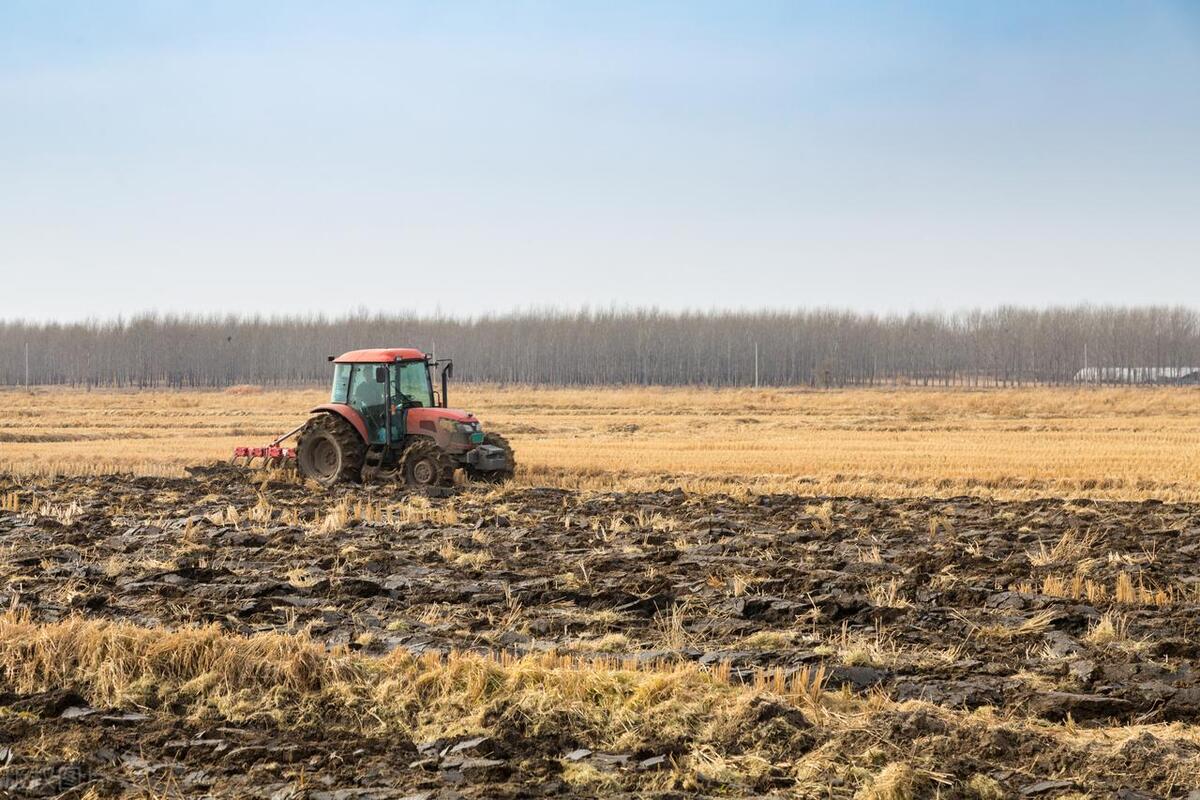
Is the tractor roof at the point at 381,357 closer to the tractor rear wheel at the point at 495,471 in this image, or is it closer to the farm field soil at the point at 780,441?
the tractor rear wheel at the point at 495,471

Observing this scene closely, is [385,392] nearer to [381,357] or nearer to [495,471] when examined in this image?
[381,357]

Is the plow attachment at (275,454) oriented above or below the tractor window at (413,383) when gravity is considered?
below

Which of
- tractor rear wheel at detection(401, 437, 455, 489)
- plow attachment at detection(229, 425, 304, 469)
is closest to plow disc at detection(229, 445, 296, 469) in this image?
plow attachment at detection(229, 425, 304, 469)

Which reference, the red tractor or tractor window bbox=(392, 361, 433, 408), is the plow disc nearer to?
the red tractor

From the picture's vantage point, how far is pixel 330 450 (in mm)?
19078

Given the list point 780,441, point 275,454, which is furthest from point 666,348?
point 275,454

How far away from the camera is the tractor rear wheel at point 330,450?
18525 mm

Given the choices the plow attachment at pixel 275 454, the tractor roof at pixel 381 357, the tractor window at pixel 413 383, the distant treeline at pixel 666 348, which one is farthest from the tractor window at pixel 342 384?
the distant treeline at pixel 666 348

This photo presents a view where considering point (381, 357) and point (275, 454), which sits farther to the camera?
point (275, 454)

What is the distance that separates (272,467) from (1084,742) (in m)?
16.0

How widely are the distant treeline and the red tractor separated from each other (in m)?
87.2

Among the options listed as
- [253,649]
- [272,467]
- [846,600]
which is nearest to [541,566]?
[846,600]

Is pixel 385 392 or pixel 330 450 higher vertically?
pixel 385 392

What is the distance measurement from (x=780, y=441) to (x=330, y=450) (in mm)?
15078
